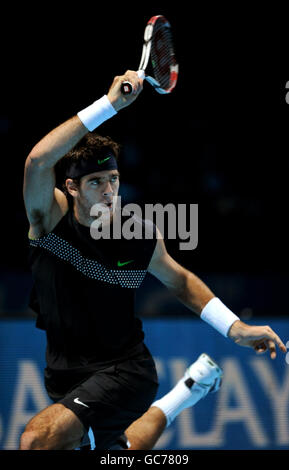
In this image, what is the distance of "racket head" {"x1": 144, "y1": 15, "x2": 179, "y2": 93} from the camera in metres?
4.50

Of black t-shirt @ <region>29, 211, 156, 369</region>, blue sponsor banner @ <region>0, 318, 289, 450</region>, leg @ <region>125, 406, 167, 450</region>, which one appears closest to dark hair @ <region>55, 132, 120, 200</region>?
black t-shirt @ <region>29, 211, 156, 369</region>

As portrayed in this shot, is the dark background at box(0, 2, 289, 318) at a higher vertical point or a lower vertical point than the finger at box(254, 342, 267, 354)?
higher

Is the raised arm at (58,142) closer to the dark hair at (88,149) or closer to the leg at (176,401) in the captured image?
the dark hair at (88,149)

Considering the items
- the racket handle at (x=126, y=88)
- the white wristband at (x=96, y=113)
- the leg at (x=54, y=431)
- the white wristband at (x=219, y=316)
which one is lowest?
the leg at (x=54, y=431)

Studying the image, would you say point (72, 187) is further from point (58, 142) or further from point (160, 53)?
point (160, 53)

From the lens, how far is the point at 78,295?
13.4 feet

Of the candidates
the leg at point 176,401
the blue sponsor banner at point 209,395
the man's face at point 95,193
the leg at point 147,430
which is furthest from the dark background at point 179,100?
the man's face at point 95,193

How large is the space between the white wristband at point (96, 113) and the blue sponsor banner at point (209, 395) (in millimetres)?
2569

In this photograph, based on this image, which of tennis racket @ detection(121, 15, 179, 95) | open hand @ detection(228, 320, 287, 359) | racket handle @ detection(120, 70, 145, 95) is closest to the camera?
racket handle @ detection(120, 70, 145, 95)

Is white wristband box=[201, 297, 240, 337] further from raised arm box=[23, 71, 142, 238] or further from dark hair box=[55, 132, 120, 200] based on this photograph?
raised arm box=[23, 71, 142, 238]

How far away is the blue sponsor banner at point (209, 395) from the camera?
581cm

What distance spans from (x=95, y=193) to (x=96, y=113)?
23.1 inches

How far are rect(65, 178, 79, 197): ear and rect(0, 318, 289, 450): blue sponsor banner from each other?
1984 millimetres

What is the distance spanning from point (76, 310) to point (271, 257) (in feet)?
12.9
